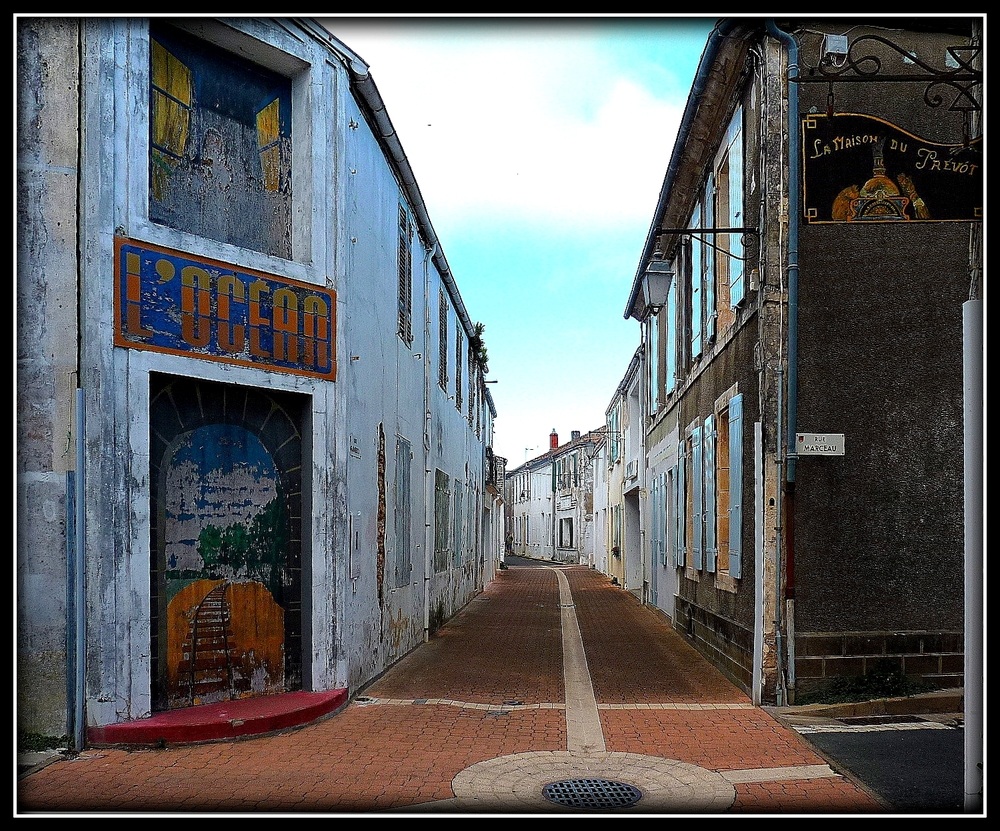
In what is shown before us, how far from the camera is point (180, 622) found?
7539mm

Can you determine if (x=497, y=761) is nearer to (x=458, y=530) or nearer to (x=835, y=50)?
(x=835, y=50)

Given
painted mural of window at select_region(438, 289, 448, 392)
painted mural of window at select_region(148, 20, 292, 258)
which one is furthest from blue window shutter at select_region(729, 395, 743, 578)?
painted mural of window at select_region(438, 289, 448, 392)

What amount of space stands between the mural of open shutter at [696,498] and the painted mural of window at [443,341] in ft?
16.3

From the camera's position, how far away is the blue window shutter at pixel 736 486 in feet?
32.4

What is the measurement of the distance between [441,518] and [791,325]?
936 cm

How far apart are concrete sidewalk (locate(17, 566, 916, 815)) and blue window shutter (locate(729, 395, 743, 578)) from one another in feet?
4.46

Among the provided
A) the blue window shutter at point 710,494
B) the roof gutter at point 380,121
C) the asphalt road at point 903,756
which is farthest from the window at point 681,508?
the asphalt road at point 903,756

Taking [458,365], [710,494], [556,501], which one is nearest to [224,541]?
[710,494]

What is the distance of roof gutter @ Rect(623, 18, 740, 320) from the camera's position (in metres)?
9.19

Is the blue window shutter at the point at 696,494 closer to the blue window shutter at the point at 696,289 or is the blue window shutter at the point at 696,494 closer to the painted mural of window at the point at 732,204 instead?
the blue window shutter at the point at 696,289

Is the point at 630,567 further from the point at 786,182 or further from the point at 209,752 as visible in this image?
the point at 209,752

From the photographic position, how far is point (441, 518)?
55.1 feet
